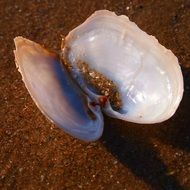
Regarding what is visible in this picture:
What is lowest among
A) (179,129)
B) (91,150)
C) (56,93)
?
(91,150)

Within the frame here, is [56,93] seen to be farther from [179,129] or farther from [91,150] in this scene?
[179,129]

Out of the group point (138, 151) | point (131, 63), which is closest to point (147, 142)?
point (138, 151)

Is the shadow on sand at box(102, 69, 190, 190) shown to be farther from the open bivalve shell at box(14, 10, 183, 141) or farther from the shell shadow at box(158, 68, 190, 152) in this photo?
the open bivalve shell at box(14, 10, 183, 141)

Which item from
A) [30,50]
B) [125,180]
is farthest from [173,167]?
[30,50]

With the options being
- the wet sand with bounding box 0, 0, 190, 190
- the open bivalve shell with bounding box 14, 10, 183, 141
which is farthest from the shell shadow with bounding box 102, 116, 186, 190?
the open bivalve shell with bounding box 14, 10, 183, 141

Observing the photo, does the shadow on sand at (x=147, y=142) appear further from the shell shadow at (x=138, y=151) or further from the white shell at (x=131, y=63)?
the white shell at (x=131, y=63)

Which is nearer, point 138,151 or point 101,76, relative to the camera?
point 138,151

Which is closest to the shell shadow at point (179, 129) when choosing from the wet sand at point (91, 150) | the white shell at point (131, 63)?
the wet sand at point (91, 150)
